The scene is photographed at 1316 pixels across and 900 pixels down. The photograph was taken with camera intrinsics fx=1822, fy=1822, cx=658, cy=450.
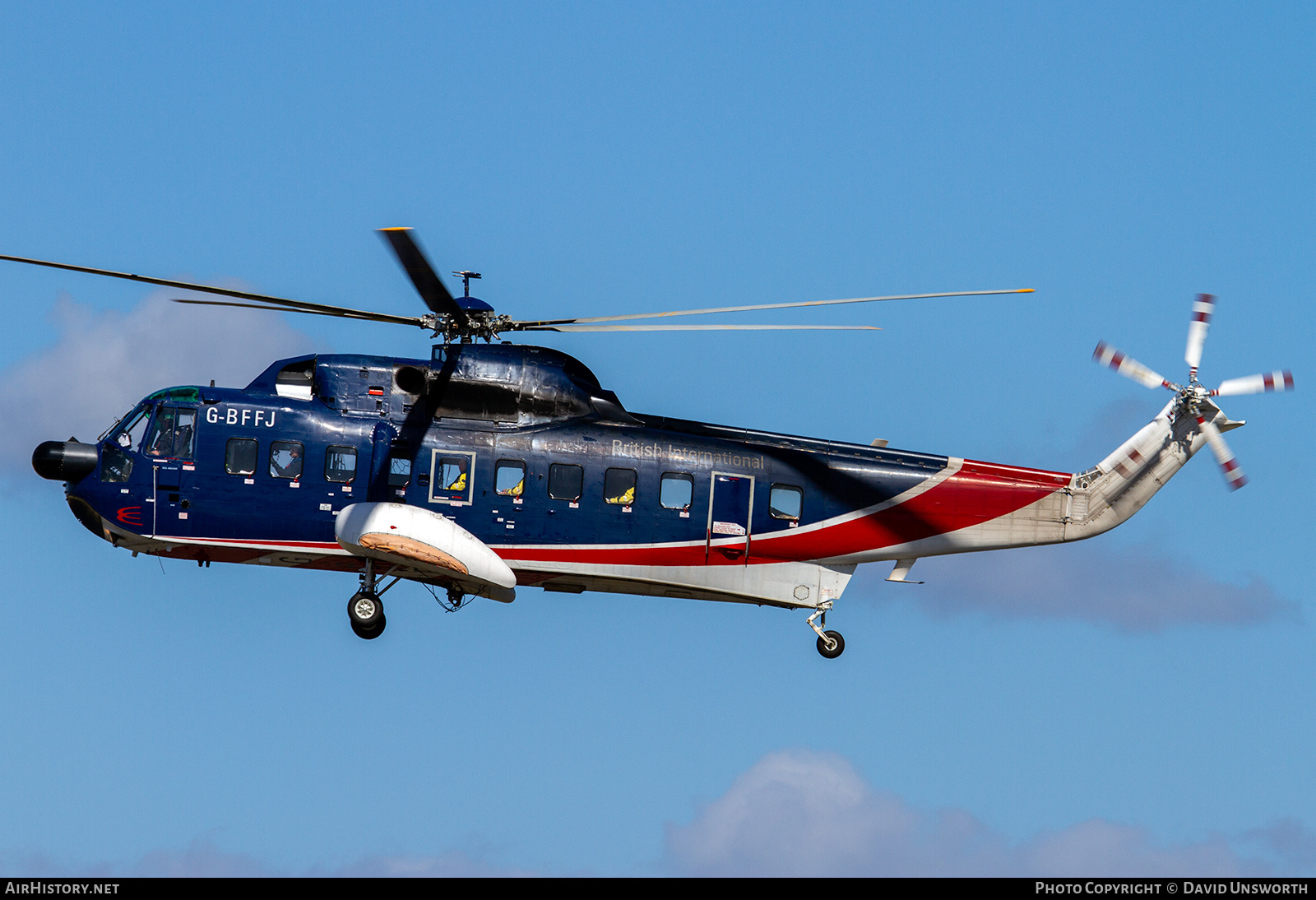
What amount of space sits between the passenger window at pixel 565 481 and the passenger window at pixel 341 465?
3969 mm

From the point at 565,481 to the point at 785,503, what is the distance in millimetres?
4589

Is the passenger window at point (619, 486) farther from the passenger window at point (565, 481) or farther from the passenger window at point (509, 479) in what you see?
the passenger window at point (509, 479)

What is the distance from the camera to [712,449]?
3753 centimetres

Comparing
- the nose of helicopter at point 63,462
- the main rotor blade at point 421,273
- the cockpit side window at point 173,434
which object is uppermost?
the main rotor blade at point 421,273

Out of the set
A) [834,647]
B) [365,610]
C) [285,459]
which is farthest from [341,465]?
[834,647]

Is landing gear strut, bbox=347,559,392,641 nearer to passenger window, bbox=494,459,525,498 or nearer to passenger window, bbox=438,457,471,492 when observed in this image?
passenger window, bbox=438,457,471,492

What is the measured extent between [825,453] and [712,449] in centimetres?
243

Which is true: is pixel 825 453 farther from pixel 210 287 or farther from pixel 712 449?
pixel 210 287

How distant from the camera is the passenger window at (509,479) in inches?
1452

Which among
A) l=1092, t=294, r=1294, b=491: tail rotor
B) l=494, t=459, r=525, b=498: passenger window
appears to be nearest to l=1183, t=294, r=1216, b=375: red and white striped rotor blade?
l=1092, t=294, r=1294, b=491: tail rotor

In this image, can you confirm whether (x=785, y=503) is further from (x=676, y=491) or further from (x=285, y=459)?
(x=285, y=459)

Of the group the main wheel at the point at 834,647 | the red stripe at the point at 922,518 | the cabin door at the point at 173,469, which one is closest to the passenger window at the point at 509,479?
the red stripe at the point at 922,518
